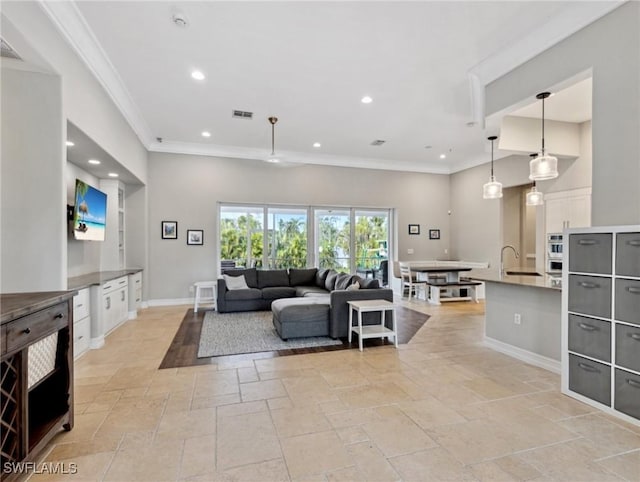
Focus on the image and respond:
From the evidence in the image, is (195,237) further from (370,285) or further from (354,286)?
(370,285)

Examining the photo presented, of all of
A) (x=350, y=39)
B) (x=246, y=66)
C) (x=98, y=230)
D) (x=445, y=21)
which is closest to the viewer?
(x=445, y=21)

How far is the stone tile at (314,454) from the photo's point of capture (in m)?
1.95

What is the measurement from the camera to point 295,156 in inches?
309

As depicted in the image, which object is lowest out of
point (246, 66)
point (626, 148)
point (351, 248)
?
point (351, 248)

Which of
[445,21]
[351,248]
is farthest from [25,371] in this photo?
[351,248]

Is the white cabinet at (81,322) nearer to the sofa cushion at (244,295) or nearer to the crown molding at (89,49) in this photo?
the sofa cushion at (244,295)

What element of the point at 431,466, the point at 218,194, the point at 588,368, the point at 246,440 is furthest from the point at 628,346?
the point at 218,194

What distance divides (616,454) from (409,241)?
7.13 meters

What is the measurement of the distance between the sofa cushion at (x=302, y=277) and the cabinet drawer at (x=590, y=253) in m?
5.18

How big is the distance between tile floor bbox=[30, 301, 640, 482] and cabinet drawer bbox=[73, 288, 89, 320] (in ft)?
1.82

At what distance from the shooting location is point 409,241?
357 inches

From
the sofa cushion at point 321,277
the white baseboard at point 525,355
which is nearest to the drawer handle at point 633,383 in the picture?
the white baseboard at point 525,355

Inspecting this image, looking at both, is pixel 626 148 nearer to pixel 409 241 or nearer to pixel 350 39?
pixel 350 39

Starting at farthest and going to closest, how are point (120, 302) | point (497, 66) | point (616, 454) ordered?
point (120, 302), point (497, 66), point (616, 454)
